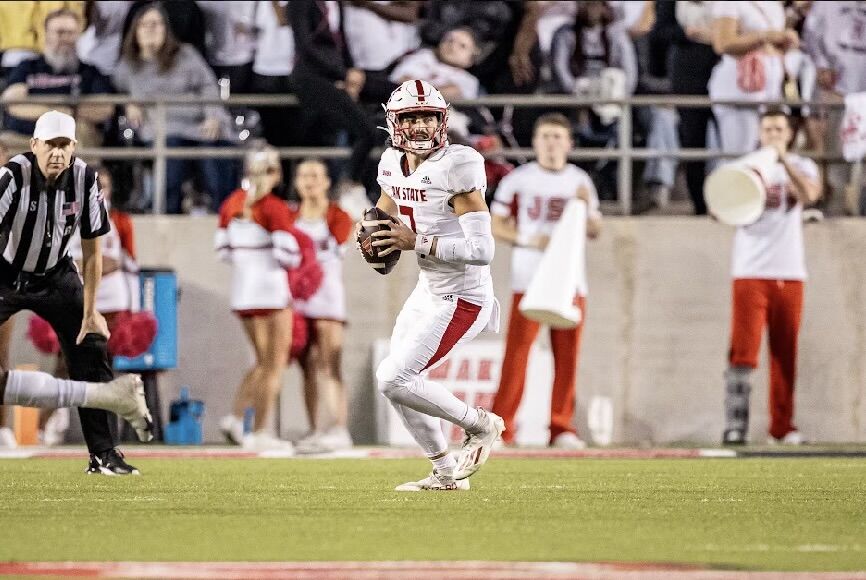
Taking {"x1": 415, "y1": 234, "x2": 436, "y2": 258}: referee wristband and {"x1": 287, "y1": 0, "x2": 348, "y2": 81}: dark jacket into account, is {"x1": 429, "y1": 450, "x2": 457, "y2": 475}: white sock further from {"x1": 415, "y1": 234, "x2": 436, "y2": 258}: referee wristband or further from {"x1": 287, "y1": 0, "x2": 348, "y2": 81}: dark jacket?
{"x1": 287, "y1": 0, "x2": 348, "y2": 81}: dark jacket

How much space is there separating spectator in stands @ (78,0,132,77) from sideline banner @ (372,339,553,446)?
12.6ft

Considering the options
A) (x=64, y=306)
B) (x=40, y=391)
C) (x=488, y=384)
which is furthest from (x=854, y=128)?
(x=40, y=391)

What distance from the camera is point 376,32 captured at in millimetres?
14430

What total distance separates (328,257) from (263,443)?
5.34ft

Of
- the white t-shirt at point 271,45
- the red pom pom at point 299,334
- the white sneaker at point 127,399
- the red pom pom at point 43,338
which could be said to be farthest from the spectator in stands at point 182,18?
the white sneaker at point 127,399

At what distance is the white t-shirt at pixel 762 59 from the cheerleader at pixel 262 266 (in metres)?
3.93

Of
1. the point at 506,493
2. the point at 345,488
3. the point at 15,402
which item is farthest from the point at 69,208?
the point at 506,493

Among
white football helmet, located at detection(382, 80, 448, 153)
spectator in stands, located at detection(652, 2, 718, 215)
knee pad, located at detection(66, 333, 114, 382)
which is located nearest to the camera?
white football helmet, located at detection(382, 80, 448, 153)

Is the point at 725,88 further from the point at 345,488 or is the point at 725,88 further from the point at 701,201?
the point at 345,488

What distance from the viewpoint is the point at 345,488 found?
877cm

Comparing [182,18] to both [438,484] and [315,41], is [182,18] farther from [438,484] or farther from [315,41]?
[438,484]

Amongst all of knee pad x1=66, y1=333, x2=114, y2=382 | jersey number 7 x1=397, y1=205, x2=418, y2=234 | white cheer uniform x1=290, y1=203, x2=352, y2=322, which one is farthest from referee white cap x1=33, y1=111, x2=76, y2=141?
white cheer uniform x1=290, y1=203, x2=352, y2=322

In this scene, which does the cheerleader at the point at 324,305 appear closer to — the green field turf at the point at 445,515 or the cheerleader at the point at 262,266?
the cheerleader at the point at 262,266

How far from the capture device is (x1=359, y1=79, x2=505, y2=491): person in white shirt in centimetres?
816
